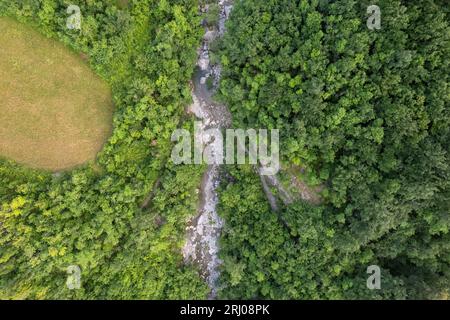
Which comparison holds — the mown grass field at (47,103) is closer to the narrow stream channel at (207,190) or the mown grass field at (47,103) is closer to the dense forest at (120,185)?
the dense forest at (120,185)

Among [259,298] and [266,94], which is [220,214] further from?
[266,94]

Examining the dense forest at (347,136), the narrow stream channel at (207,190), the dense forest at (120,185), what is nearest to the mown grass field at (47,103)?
the dense forest at (120,185)

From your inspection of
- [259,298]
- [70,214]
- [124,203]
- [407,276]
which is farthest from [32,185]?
[407,276]

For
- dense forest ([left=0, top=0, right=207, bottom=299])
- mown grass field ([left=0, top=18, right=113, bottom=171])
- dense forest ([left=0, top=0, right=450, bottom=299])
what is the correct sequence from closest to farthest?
dense forest ([left=0, top=0, right=450, bottom=299]) → dense forest ([left=0, top=0, right=207, bottom=299]) → mown grass field ([left=0, top=18, right=113, bottom=171])

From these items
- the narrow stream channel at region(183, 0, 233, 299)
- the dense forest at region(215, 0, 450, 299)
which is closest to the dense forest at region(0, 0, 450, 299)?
the dense forest at region(215, 0, 450, 299)

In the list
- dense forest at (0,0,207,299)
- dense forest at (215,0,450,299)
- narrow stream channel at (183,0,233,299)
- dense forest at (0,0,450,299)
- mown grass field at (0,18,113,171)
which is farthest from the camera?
narrow stream channel at (183,0,233,299)

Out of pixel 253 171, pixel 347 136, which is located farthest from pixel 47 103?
pixel 347 136

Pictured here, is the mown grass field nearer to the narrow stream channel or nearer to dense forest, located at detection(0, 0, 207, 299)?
dense forest, located at detection(0, 0, 207, 299)

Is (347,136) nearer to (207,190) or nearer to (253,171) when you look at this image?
(253,171)
